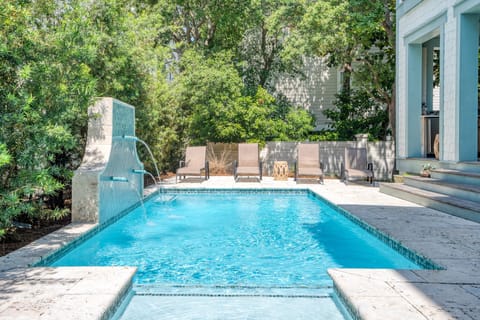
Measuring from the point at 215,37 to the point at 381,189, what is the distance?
8.94 m

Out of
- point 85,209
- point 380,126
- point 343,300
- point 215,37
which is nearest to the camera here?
point 343,300

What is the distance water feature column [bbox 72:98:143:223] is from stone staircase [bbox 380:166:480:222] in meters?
5.30

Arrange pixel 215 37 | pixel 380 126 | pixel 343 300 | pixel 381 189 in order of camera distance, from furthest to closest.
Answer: pixel 215 37, pixel 380 126, pixel 381 189, pixel 343 300

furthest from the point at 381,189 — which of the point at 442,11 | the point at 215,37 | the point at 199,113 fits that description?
the point at 215,37

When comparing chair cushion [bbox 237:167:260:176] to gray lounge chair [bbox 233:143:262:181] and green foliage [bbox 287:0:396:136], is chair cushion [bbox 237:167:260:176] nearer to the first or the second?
gray lounge chair [bbox 233:143:262:181]

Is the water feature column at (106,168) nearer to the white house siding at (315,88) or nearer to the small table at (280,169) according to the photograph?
the small table at (280,169)

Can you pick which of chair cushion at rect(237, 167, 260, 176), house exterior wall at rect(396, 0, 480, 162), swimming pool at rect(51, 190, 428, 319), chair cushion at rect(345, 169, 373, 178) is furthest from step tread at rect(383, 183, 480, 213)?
chair cushion at rect(237, 167, 260, 176)

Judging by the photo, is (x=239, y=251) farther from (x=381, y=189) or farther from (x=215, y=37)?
(x=215, y=37)

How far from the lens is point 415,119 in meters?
10.4

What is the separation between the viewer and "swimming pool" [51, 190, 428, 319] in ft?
12.2

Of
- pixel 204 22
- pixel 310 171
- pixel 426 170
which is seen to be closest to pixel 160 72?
pixel 204 22

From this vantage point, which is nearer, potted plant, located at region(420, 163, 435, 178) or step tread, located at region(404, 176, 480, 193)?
step tread, located at region(404, 176, 480, 193)

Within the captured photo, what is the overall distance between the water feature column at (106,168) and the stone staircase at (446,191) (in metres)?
5.30

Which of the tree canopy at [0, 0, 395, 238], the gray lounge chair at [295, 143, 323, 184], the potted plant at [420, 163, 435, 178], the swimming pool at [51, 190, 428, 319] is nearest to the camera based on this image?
the swimming pool at [51, 190, 428, 319]
